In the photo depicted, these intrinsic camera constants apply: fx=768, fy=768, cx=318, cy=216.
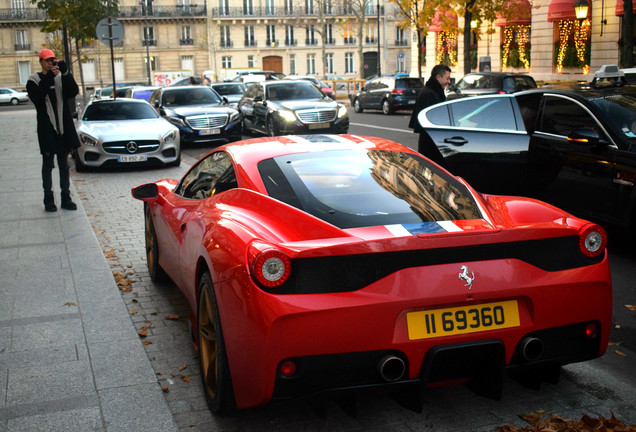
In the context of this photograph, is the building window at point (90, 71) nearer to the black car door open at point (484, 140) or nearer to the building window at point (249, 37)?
the building window at point (249, 37)

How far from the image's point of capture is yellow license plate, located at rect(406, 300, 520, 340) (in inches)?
127

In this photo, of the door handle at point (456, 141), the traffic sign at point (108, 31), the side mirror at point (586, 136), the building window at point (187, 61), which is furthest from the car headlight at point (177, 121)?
the building window at point (187, 61)

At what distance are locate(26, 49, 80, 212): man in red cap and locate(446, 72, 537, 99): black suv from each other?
1690 centimetres

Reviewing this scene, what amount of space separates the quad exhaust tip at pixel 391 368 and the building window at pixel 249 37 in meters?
79.2

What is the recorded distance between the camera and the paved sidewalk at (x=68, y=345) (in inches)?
148

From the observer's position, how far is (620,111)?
7.14 metres

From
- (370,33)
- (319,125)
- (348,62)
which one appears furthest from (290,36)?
(319,125)

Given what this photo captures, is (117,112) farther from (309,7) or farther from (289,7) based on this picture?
(309,7)

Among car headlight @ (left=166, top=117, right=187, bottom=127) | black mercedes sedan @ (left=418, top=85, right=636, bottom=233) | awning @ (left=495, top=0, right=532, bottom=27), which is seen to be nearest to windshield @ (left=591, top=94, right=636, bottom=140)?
black mercedes sedan @ (left=418, top=85, right=636, bottom=233)

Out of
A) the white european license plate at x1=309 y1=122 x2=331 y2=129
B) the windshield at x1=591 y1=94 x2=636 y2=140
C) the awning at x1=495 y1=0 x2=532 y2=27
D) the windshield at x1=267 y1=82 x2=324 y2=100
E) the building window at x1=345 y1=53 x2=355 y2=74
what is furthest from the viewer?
the building window at x1=345 y1=53 x2=355 y2=74

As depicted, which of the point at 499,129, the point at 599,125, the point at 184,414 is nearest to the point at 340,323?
the point at 184,414

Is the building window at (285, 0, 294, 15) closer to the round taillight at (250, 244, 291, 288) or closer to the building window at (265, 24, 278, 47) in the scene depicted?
the building window at (265, 24, 278, 47)

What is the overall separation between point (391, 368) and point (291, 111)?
16438 mm

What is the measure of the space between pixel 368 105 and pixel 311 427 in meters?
31.0
